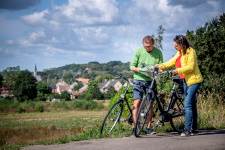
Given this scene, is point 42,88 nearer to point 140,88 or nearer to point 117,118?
point 117,118

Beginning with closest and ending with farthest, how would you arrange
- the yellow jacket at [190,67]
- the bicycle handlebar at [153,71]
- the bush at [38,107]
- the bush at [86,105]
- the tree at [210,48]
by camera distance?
1. the yellow jacket at [190,67]
2. the bicycle handlebar at [153,71]
3. the tree at [210,48]
4. the bush at [38,107]
5. the bush at [86,105]

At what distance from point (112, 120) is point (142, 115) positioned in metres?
0.89

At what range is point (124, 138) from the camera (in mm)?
8766

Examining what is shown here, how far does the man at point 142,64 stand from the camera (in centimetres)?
932

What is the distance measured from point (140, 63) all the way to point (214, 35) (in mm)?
13124

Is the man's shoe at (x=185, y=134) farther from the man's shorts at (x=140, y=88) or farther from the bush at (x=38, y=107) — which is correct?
the bush at (x=38, y=107)

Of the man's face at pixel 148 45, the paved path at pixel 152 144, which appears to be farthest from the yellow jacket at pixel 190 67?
the paved path at pixel 152 144

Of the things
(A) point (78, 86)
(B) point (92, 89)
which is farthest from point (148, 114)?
(A) point (78, 86)

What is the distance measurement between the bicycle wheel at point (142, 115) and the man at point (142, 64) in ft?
0.90

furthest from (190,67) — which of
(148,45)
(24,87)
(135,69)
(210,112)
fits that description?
(24,87)

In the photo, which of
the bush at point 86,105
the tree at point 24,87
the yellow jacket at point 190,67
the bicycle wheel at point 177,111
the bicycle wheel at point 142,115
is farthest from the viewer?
the tree at point 24,87

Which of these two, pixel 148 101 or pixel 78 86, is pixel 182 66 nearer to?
pixel 148 101

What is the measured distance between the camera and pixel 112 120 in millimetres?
9547

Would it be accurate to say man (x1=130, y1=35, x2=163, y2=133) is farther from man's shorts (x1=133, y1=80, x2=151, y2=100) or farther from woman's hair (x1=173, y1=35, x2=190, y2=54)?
woman's hair (x1=173, y1=35, x2=190, y2=54)
